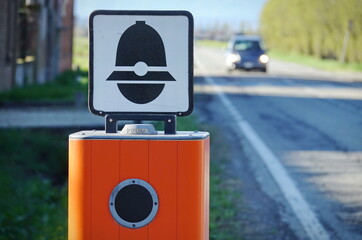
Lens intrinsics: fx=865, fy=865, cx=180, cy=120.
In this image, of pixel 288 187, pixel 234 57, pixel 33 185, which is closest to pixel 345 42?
pixel 234 57

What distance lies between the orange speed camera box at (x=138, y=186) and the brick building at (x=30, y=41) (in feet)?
56.4

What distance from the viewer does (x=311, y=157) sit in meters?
11.6

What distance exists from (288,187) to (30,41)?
17618 millimetres

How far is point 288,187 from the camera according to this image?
9219 millimetres

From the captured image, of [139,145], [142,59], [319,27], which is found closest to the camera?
[139,145]

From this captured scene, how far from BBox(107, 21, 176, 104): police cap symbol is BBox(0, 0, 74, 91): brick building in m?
17.1

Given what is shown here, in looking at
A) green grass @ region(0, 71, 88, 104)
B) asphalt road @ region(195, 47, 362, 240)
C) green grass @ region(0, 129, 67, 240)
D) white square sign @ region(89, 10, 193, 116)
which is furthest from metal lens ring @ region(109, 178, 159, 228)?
green grass @ region(0, 71, 88, 104)

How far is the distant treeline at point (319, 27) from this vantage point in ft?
160

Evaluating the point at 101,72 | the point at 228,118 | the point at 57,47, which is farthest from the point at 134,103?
the point at 57,47

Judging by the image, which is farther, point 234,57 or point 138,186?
point 234,57

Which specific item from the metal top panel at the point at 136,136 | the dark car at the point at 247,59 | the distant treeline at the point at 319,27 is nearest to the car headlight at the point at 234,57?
the dark car at the point at 247,59

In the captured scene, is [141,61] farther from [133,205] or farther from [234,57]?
[234,57]

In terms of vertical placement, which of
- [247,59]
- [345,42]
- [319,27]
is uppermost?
[319,27]

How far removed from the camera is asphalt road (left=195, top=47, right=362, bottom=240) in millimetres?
7617
